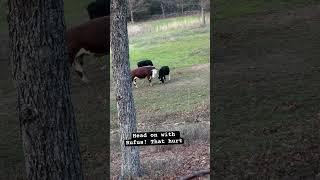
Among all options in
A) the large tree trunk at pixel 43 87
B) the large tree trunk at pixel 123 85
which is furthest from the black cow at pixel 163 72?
the large tree trunk at pixel 43 87

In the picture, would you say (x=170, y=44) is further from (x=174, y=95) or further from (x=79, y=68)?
(x=79, y=68)

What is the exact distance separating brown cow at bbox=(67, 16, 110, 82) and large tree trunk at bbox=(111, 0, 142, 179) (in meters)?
0.96

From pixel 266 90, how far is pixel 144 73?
5501mm

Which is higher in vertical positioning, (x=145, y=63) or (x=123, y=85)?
(x=145, y=63)

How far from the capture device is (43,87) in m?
4.79

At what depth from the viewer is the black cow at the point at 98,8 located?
8.47m

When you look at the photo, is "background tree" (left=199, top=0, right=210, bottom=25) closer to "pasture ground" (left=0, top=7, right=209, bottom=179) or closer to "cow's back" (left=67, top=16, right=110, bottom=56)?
"pasture ground" (left=0, top=7, right=209, bottom=179)

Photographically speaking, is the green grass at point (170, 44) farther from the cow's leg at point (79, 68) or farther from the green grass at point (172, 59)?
the cow's leg at point (79, 68)

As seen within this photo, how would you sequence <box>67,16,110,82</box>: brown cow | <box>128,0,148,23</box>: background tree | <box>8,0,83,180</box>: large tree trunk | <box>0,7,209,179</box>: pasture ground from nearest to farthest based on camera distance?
<box>8,0,83,180</box>: large tree trunk < <box>0,7,209,179</box>: pasture ground < <box>128,0,148,23</box>: background tree < <box>67,16,110,82</box>: brown cow

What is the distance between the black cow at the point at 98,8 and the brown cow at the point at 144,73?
3.69ft

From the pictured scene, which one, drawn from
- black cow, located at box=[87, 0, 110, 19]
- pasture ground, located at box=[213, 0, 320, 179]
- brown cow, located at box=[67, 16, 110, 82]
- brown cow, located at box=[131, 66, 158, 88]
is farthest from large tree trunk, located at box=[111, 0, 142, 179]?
pasture ground, located at box=[213, 0, 320, 179]

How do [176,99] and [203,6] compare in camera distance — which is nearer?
[203,6]

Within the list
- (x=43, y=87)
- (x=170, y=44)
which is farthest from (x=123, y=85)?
(x=43, y=87)

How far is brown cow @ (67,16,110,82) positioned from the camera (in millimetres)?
9086
